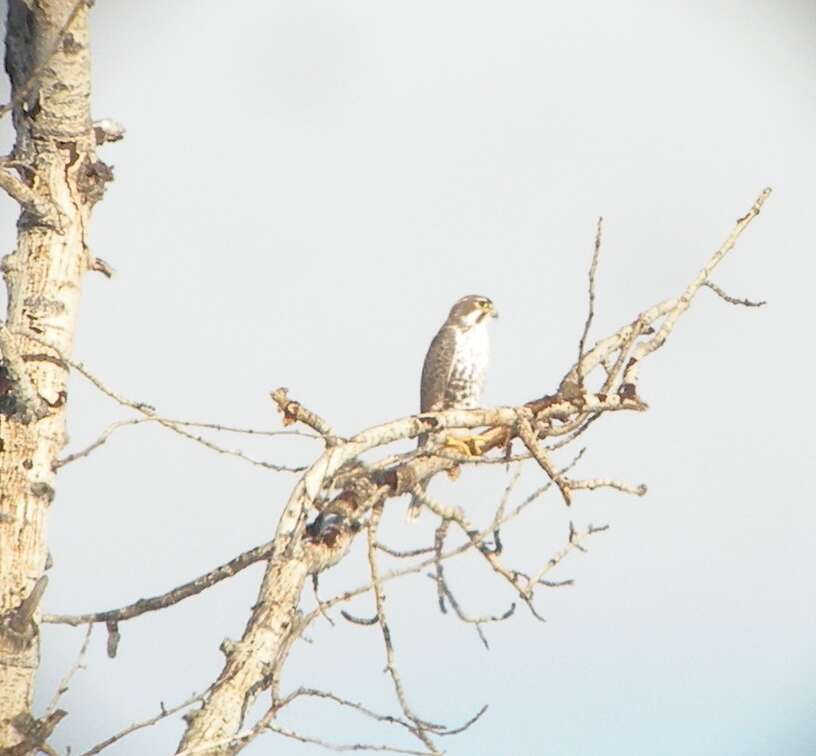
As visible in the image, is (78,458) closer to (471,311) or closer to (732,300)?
(732,300)

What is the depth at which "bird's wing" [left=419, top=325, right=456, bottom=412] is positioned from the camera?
1102 centimetres

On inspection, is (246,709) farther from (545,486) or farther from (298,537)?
(545,486)

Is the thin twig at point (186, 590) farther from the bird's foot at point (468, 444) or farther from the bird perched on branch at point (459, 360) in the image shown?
the bird perched on branch at point (459, 360)

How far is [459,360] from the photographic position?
11.1 meters

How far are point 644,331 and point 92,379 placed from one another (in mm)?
2469

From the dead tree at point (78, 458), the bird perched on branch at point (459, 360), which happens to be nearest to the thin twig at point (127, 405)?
the dead tree at point (78, 458)

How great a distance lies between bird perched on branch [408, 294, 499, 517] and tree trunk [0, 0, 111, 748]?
5.92 m

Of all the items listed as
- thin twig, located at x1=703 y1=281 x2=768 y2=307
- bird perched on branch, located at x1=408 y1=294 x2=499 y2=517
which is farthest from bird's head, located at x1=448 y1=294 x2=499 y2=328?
thin twig, located at x1=703 y1=281 x2=768 y2=307

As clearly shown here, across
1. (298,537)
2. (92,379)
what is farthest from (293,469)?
(92,379)

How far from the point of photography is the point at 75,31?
16.0 feet

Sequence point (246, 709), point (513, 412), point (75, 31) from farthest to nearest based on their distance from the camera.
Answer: point (513, 412) → point (75, 31) → point (246, 709)

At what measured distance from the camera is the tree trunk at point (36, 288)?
184 inches

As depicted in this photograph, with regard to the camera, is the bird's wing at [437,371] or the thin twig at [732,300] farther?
the bird's wing at [437,371]

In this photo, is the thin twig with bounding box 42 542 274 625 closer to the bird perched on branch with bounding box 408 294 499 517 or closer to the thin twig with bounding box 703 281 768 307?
the thin twig with bounding box 703 281 768 307
